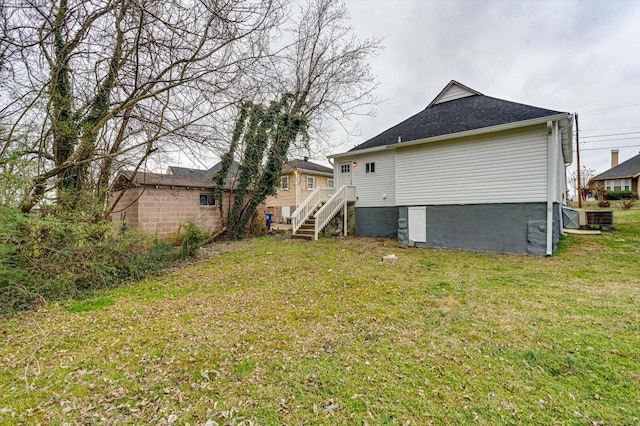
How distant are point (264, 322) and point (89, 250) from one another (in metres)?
3.92

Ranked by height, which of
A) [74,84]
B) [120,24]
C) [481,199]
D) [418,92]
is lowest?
[481,199]

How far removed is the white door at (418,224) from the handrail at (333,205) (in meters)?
3.18

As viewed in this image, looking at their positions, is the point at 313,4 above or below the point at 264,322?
above

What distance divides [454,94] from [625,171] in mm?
27878

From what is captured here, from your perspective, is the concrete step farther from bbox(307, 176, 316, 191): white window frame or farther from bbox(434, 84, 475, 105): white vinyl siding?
bbox(307, 176, 316, 191): white window frame

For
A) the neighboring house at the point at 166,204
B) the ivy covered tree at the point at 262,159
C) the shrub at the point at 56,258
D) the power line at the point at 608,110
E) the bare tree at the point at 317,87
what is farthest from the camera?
the power line at the point at 608,110

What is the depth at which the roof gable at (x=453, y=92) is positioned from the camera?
1219 cm

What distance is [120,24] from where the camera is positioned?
5090 mm

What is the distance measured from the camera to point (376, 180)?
12.2 metres

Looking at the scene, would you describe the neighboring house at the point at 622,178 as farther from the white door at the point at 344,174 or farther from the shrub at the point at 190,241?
the shrub at the point at 190,241

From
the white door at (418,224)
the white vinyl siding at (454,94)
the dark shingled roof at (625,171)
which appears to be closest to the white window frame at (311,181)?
the white vinyl siding at (454,94)

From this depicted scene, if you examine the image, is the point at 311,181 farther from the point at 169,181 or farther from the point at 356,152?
the point at 169,181

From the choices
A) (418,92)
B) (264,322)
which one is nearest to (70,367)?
(264,322)

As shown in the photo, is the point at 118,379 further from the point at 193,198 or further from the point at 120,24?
the point at 193,198
